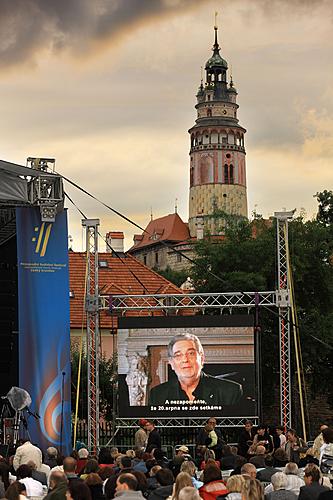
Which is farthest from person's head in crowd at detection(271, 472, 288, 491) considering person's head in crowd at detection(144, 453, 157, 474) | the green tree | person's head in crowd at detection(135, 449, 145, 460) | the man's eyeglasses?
the green tree

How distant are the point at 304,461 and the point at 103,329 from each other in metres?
25.9

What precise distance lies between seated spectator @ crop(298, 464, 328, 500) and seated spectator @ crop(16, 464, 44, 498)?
2721 mm

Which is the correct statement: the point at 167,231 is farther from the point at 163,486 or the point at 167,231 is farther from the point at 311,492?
the point at 311,492

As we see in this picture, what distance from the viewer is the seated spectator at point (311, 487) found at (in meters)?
9.65

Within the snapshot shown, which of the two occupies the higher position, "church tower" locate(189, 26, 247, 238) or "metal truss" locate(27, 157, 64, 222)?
"church tower" locate(189, 26, 247, 238)

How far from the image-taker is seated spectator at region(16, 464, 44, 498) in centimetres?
1113

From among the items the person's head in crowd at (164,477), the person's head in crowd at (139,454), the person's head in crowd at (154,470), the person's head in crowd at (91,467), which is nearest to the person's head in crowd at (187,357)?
the person's head in crowd at (139,454)

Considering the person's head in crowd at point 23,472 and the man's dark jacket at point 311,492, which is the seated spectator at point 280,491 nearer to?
the man's dark jacket at point 311,492

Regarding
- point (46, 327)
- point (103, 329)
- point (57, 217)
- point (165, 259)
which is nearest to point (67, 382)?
point (46, 327)

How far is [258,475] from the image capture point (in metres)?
12.0

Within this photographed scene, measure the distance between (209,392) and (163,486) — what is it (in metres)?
13.1

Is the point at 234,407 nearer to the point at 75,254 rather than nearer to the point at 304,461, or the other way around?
the point at 304,461

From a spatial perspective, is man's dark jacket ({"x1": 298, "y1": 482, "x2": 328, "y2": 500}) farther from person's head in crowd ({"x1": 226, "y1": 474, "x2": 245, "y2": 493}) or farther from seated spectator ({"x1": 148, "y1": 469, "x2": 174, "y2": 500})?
seated spectator ({"x1": 148, "y1": 469, "x2": 174, "y2": 500})

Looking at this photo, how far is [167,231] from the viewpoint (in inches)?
5044
